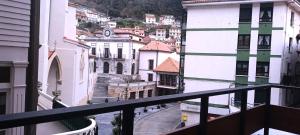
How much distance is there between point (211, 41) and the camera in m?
24.0

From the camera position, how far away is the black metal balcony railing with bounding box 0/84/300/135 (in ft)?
4.05

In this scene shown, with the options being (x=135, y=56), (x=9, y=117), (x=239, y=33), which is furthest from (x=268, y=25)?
(x=135, y=56)

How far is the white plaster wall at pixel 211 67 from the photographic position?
23.5 meters

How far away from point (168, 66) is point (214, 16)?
2246 centimetres

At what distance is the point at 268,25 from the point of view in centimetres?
2211

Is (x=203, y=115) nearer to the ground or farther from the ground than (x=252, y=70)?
farther from the ground

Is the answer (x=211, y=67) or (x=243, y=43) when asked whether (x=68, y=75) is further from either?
(x=243, y=43)

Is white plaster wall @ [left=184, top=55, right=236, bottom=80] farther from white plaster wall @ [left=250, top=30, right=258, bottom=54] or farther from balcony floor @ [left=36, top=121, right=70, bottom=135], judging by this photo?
balcony floor @ [left=36, top=121, right=70, bottom=135]

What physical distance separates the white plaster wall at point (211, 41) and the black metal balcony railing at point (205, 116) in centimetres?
1983

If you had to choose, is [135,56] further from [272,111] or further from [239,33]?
[272,111]

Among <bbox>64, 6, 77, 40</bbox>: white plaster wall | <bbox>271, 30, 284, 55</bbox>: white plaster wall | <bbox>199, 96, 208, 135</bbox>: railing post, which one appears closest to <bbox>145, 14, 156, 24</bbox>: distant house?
<bbox>271, 30, 284, 55</bbox>: white plaster wall

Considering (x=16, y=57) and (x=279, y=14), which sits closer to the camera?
(x=16, y=57)

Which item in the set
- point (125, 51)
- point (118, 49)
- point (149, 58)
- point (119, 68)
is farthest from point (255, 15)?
point (119, 68)

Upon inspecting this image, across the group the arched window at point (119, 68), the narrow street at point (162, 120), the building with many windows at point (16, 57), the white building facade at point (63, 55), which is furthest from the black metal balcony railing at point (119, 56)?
the building with many windows at point (16, 57)
